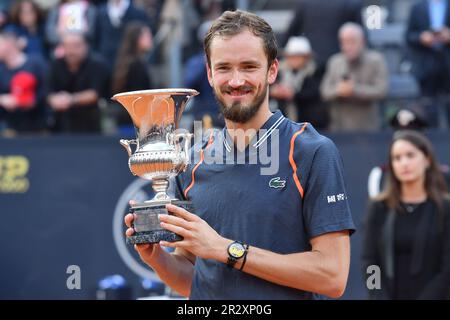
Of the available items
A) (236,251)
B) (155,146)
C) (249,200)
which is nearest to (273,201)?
(249,200)

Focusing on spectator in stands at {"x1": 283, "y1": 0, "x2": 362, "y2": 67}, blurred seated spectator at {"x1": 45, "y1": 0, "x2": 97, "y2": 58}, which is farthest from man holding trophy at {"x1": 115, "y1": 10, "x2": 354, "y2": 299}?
blurred seated spectator at {"x1": 45, "y1": 0, "x2": 97, "y2": 58}

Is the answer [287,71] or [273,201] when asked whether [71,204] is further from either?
[273,201]

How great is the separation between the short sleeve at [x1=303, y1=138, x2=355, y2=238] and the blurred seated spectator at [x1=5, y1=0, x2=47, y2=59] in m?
7.88

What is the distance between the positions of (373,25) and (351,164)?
106 inches

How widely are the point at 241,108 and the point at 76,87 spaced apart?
21.0 ft

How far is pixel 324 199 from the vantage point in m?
3.71

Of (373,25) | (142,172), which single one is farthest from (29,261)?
(142,172)

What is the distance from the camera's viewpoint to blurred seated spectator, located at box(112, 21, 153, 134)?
962cm

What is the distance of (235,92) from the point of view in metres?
3.72

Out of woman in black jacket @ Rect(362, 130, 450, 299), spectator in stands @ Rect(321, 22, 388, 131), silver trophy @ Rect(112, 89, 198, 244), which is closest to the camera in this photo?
silver trophy @ Rect(112, 89, 198, 244)

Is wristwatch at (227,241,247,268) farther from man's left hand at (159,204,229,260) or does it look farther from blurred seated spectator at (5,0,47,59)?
blurred seated spectator at (5,0,47,59)

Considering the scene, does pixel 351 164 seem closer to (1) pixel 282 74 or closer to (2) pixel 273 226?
(1) pixel 282 74

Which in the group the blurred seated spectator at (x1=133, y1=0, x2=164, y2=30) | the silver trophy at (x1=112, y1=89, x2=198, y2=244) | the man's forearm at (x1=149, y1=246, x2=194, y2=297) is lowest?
the man's forearm at (x1=149, y1=246, x2=194, y2=297)

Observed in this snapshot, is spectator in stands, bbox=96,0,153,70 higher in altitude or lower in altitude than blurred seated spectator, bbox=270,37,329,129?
higher
